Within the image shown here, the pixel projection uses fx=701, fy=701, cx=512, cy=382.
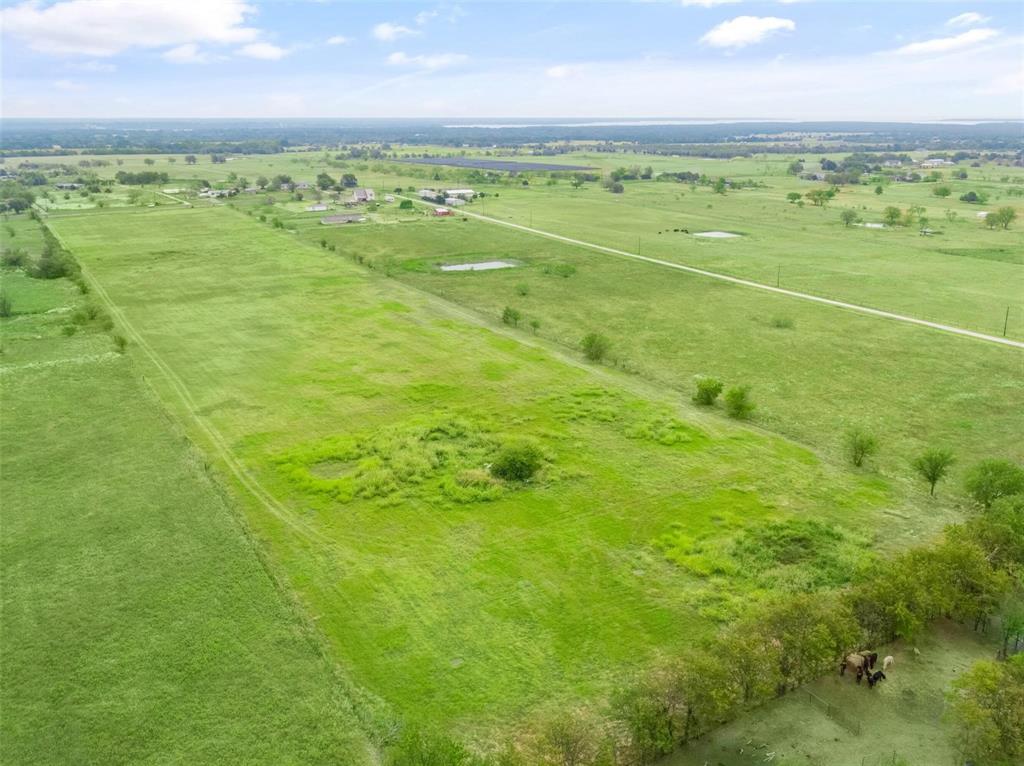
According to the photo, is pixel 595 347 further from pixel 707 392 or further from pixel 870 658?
pixel 870 658

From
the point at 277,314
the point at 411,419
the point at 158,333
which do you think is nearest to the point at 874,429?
the point at 411,419

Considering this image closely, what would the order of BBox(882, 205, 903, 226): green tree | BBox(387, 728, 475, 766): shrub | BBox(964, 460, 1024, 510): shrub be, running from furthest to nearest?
1. BBox(882, 205, 903, 226): green tree
2. BBox(964, 460, 1024, 510): shrub
3. BBox(387, 728, 475, 766): shrub

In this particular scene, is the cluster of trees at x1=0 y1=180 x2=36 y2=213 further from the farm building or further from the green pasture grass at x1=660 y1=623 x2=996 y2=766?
the green pasture grass at x1=660 y1=623 x2=996 y2=766

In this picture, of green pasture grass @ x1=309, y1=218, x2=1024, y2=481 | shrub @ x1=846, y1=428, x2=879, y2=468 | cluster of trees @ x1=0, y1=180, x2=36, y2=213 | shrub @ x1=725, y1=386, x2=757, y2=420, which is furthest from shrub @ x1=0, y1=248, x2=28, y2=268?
shrub @ x1=846, y1=428, x2=879, y2=468

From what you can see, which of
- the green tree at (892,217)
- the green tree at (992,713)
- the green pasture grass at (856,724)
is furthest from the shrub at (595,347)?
the green tree at (892,217)

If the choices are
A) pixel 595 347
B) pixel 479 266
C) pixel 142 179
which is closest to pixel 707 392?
pixel 595 347

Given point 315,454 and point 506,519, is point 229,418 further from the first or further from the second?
point 506,519
